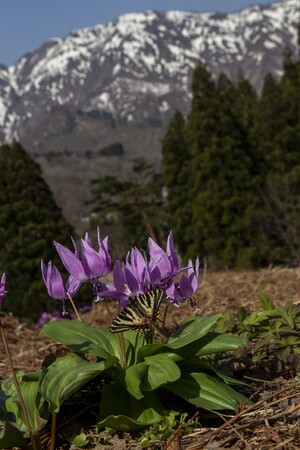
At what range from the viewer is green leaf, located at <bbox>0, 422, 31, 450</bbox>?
6.02 ft

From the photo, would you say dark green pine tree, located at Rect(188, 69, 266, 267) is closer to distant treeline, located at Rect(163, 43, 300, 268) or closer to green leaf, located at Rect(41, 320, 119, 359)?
distant treeline, located at Rect(163, 43, 300, 268)

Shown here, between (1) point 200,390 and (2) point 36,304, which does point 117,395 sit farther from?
(2) point 36,304

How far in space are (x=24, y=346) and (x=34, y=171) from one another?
10.9m

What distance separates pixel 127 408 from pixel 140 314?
1.18ft

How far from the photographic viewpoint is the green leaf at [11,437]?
1835mm

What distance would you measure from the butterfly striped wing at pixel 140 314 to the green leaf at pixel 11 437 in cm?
45

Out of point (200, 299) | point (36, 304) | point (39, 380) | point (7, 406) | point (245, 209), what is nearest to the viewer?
point (39, 380)

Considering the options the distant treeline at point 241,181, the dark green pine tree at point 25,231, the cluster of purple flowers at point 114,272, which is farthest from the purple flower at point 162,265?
the distant treeline at point 241,181

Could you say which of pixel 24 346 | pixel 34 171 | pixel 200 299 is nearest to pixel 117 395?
pixel 24 346

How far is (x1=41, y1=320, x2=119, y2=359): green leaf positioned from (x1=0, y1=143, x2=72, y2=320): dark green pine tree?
10.8 metres

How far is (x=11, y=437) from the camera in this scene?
6.13 ft

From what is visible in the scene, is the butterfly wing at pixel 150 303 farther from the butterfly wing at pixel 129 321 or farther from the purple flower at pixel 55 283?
the purple flower at pixel 55 283

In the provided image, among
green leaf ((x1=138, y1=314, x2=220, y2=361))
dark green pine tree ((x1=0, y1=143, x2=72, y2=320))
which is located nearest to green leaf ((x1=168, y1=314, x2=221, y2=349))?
green leaf ((x1=138, y1=314, x2=220, y2=361))

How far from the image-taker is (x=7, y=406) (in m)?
2.05
